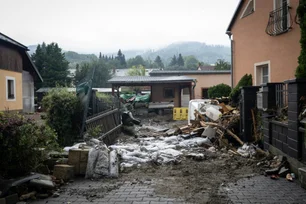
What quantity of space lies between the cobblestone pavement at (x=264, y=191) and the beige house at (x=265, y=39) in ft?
21.7

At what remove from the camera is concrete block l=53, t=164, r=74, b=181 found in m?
4.94

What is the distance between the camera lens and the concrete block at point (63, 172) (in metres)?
4.94

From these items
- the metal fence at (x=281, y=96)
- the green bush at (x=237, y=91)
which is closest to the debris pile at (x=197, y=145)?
the green bush at (x=237, y=91)

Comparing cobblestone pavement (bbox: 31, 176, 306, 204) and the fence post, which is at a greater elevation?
the fence post

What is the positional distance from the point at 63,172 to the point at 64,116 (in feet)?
8.78

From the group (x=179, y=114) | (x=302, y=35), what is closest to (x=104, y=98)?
(x=302, y=35)

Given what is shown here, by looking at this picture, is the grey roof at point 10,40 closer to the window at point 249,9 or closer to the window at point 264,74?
the window at point 249,9

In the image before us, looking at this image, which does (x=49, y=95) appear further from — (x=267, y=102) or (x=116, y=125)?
(x=267, y=102)

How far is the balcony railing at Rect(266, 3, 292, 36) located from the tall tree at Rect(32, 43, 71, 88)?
3352 cm

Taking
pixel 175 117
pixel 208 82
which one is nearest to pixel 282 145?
pixel 175 117

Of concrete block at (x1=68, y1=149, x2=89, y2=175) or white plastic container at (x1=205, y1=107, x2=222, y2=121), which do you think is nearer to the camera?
concrete block at (x1=68, y1=149, x2=89, y2=175)

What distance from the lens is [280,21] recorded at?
424 inches

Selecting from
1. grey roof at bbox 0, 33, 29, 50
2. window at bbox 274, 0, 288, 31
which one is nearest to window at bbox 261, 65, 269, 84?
window at bbox 274, 0, 288, 31

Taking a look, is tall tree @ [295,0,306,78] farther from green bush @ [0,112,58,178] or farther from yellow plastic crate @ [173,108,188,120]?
yellow plastic crate @ [173,108,188,120]
